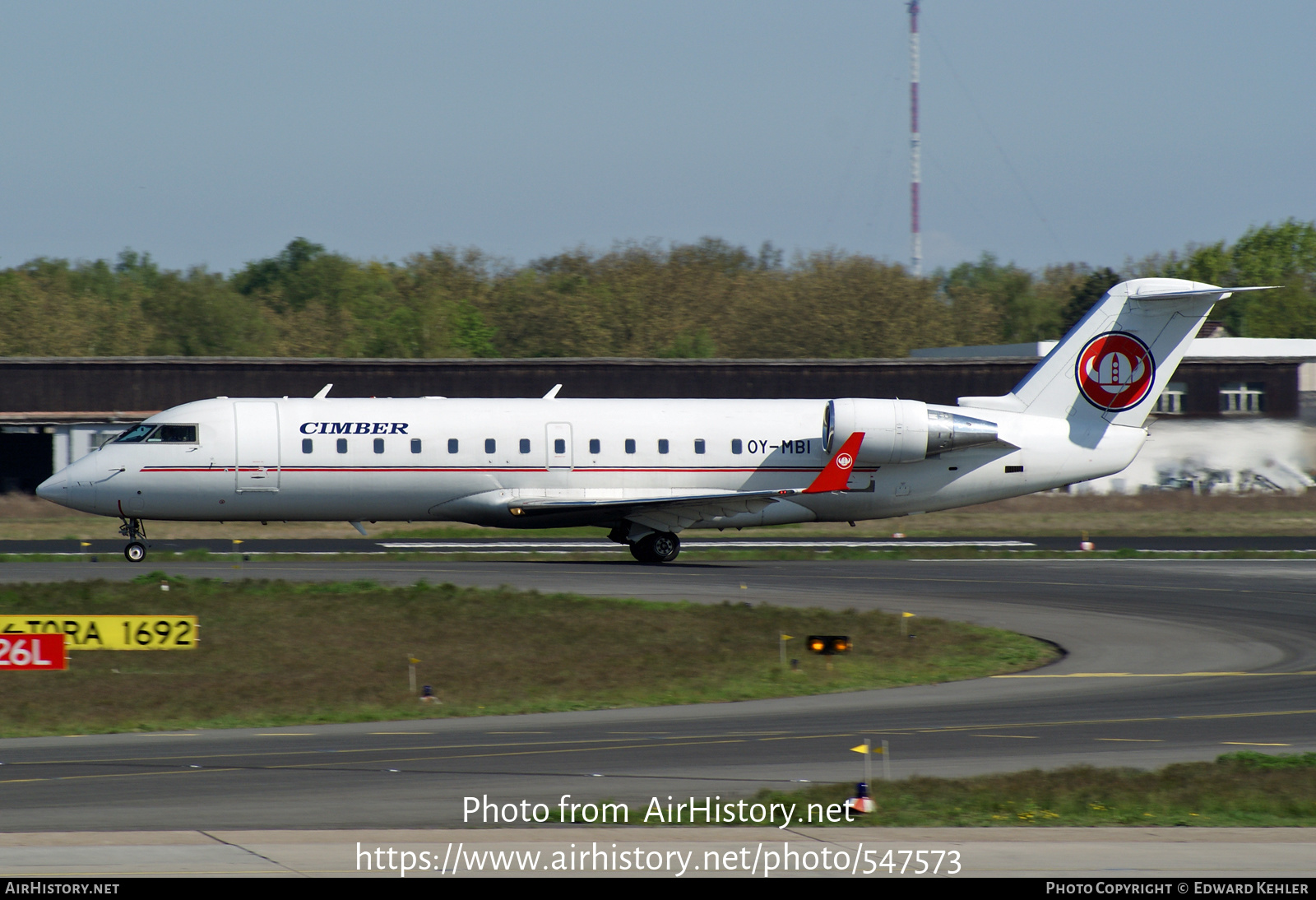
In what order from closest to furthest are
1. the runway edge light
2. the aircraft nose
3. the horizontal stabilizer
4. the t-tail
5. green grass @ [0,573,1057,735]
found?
green grass @ [0,573,1057,735] < the runway edge light < the aircraft nose < the horizontal stabilizer < the t-tail

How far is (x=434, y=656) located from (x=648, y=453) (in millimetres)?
13152

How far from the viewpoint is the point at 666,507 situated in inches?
1275

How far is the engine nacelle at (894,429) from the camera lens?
3306 centimetres

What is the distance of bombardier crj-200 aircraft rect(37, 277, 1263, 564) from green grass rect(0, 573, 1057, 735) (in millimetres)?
6861

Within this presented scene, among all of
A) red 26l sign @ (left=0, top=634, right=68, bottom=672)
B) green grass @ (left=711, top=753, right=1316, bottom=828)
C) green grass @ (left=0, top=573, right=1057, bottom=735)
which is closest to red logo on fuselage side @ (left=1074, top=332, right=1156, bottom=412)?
green grass @ (left=0, top=573, right=1057, bottom=735)

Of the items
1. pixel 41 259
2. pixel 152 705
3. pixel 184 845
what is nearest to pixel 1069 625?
pixel 152 705

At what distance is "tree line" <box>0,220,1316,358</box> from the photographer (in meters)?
87.1

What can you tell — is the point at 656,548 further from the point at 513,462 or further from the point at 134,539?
the point at 134,539

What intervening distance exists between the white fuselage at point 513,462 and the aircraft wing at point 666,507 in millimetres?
296

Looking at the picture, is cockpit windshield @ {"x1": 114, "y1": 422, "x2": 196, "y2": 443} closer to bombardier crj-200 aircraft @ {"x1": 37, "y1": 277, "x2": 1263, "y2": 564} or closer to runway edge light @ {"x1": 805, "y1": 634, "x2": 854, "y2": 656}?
bombardier crj-200 aircraft @ {"x1": 37, "y1": 277, "x2": 1263, "y2": 564}

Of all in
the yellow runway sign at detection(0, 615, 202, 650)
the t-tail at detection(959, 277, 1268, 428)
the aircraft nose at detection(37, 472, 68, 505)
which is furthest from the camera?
the t-tail at detection(959, 277, 1268, 428)

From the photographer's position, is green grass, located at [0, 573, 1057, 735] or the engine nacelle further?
the engine nacelle

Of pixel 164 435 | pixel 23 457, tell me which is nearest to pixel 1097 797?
pixel 164 435

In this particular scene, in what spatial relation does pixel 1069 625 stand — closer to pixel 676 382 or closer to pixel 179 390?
pixel 676 382
